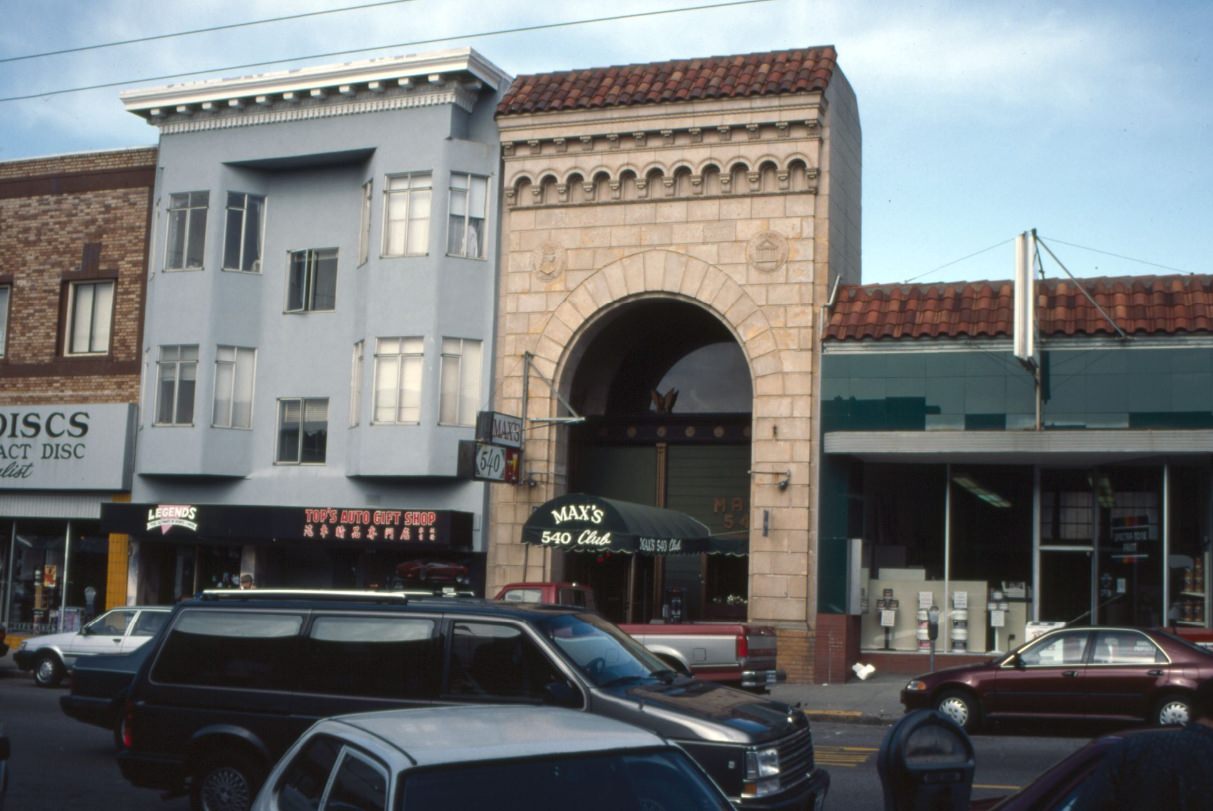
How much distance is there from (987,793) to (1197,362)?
1241 cm

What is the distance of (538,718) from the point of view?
5711 millimetres

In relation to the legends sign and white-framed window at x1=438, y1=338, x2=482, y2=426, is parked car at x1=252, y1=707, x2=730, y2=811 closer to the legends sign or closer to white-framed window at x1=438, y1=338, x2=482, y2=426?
white-framed window at x1=438, y1=338, x2=482, y2=426

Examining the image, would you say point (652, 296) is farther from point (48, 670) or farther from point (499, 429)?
point (48, 670)

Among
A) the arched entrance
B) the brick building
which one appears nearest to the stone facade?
the arched entrance

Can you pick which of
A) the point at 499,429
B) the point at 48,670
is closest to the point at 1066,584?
the point at 499,429

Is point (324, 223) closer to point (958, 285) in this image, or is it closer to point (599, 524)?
point (599, 524)

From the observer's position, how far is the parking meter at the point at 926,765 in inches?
161

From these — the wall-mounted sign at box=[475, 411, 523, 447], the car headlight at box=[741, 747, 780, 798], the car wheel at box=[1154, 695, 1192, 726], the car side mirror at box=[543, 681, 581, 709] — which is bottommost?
the car wheel at box=[1154, 695, 1192, 726]

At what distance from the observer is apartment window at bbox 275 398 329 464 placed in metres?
27.5

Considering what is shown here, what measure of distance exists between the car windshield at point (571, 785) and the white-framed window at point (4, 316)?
2870cm

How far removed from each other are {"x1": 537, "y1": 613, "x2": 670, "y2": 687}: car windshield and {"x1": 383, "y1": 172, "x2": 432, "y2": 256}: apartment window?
670 inches

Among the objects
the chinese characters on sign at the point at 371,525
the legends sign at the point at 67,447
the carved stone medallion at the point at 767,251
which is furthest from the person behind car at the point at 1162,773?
the legends sign at the point at 67,447

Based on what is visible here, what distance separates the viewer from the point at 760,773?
28.0ft

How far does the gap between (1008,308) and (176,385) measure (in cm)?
1684
